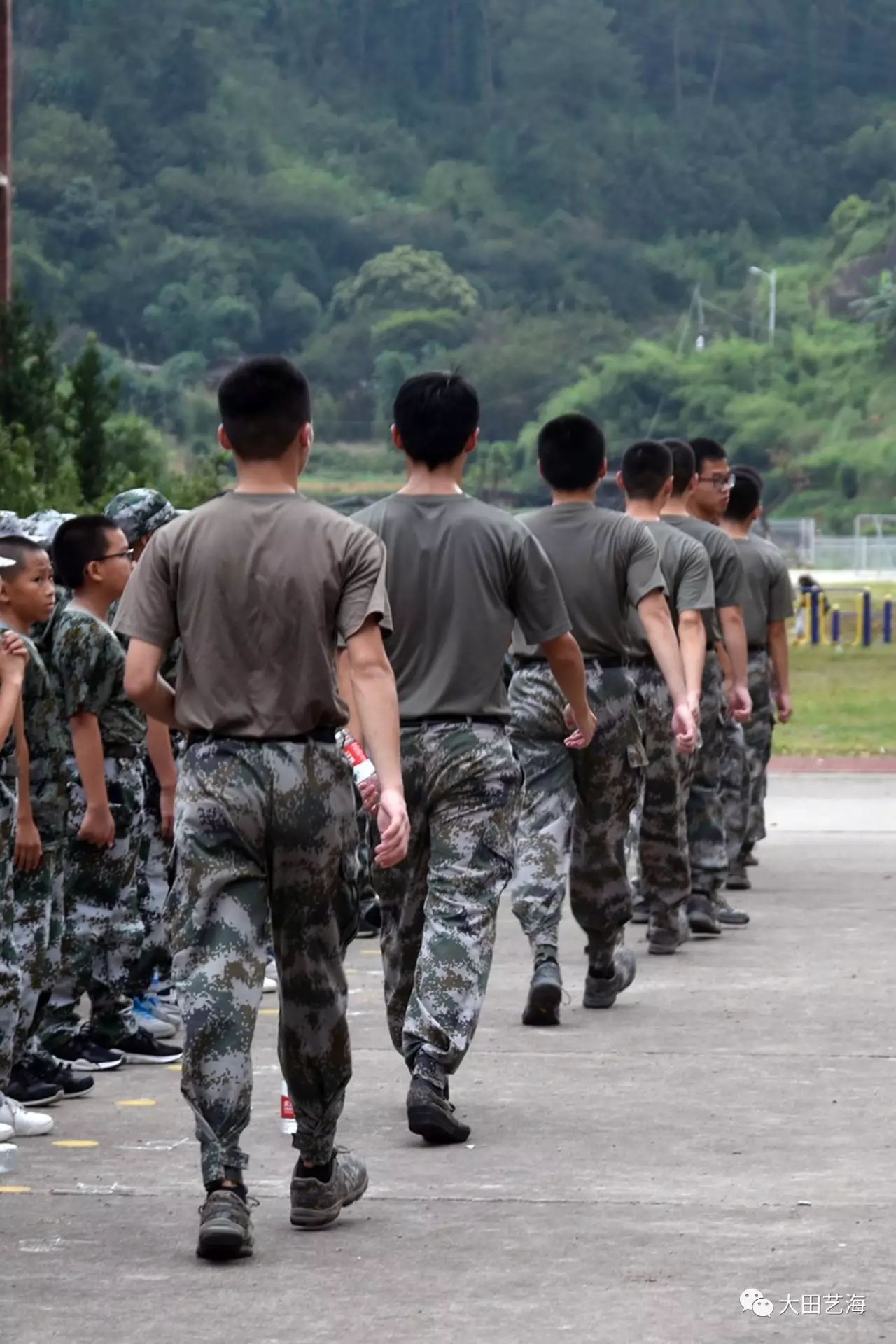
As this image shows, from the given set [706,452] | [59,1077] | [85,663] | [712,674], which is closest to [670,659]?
[712,674]

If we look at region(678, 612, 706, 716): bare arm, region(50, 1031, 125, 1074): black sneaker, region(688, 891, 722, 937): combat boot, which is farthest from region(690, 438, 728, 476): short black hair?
region(50, 1031, 125, 1074): black sneaker

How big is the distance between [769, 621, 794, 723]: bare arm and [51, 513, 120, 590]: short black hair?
5121 millimetres

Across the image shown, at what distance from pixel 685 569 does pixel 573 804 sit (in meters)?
1.83

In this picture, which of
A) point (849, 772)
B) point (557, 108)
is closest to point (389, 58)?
point (557, 108)

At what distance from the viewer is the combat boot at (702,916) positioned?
1063cm

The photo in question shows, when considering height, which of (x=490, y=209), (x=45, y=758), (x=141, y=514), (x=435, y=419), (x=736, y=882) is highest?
(x=490, y=209)

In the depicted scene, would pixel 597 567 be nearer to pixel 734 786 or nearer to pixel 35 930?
pixel 35 930

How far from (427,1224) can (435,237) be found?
16458 centimetres

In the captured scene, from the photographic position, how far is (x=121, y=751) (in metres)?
7.70

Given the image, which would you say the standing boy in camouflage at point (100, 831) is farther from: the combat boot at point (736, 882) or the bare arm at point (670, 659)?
the combat boot at point (736, 882)

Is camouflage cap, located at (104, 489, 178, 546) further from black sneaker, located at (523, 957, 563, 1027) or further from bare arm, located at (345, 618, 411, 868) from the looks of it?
bare arm, located at (345, 618, 411, 868)

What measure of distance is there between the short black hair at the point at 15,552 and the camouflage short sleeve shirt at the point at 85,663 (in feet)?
1.93

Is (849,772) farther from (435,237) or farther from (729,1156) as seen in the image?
(435,237)

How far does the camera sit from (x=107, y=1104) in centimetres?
715
